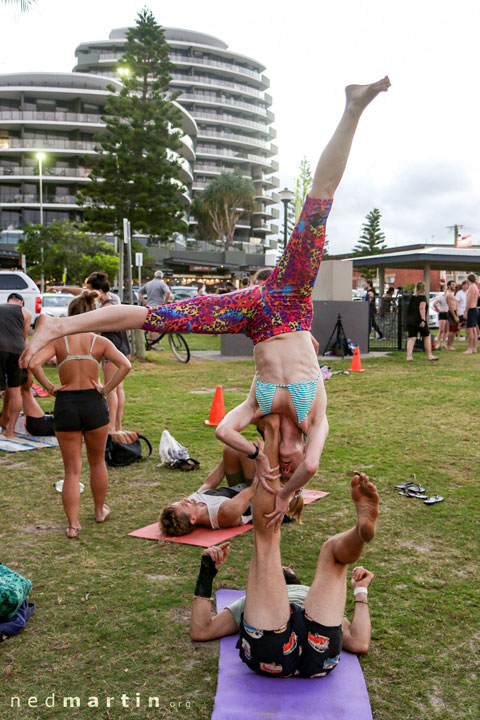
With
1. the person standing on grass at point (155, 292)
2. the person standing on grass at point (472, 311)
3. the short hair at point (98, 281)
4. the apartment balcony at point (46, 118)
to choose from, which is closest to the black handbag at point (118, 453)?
the short hair at point (98, 281)

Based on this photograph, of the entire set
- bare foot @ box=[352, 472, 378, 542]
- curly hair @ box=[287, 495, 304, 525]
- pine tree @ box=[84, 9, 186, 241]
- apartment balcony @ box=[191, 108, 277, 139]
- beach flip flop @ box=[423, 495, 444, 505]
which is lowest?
beach flip flop @ box=[423, 495, 444, 505]

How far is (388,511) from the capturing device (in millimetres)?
5531

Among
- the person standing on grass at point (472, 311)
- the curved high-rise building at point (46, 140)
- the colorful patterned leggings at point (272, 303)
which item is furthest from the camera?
the curved high-rise building at point (46, 140)

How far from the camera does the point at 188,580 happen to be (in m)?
4.32

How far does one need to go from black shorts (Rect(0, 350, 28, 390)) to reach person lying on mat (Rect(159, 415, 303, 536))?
3.89 meters

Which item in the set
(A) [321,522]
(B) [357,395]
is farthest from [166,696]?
(B) [357,395]

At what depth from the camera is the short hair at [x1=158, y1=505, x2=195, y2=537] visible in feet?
16.3

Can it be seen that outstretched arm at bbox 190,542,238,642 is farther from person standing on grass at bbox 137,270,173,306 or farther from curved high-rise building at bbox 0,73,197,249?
curved high-rise building at bbox 0,73,197,249

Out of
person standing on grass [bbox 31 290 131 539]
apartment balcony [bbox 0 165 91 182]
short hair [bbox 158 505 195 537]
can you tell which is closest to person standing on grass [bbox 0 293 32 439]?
person standing on grass [bbox 31 290 131 539]

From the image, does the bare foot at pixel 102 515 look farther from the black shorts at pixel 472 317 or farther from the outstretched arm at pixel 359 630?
the black shorts at pixel 472 317

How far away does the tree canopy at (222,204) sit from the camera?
258 ft

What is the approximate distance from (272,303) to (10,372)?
618 centimetres

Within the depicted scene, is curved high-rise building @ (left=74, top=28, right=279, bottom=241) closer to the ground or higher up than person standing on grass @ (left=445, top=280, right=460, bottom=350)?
higher up

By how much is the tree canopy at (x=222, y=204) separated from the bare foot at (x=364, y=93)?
248 feet
